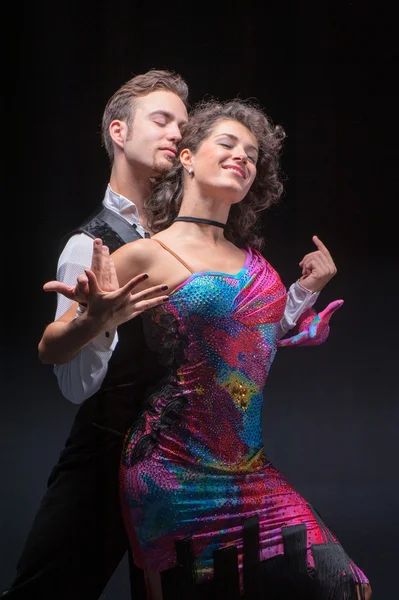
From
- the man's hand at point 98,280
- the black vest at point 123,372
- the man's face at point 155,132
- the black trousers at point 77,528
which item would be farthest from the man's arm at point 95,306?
the man's face at point 155,132

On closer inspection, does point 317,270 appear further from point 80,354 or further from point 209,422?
point 80,354

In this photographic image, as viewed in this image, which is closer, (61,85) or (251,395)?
(251,395)

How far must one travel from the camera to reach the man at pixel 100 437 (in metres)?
2.24

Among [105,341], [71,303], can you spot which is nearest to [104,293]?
[105,341]

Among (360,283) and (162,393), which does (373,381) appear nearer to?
(360,283)

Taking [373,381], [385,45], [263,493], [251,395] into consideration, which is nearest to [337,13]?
[385,45]

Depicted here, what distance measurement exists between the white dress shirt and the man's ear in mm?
138

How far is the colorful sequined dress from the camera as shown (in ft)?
6.86

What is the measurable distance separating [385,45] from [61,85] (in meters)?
1.19

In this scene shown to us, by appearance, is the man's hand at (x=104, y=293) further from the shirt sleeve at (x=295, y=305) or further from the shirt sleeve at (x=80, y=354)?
the shirt sleeve at (x=295, y=305)

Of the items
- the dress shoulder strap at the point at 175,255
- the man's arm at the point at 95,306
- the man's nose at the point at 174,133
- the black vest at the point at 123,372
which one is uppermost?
the man's nose at the point at 174,133

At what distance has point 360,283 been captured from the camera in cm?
305

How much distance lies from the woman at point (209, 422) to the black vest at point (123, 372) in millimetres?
69

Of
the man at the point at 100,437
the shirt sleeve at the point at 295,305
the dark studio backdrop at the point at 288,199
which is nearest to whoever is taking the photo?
the man at the point at 100,437
